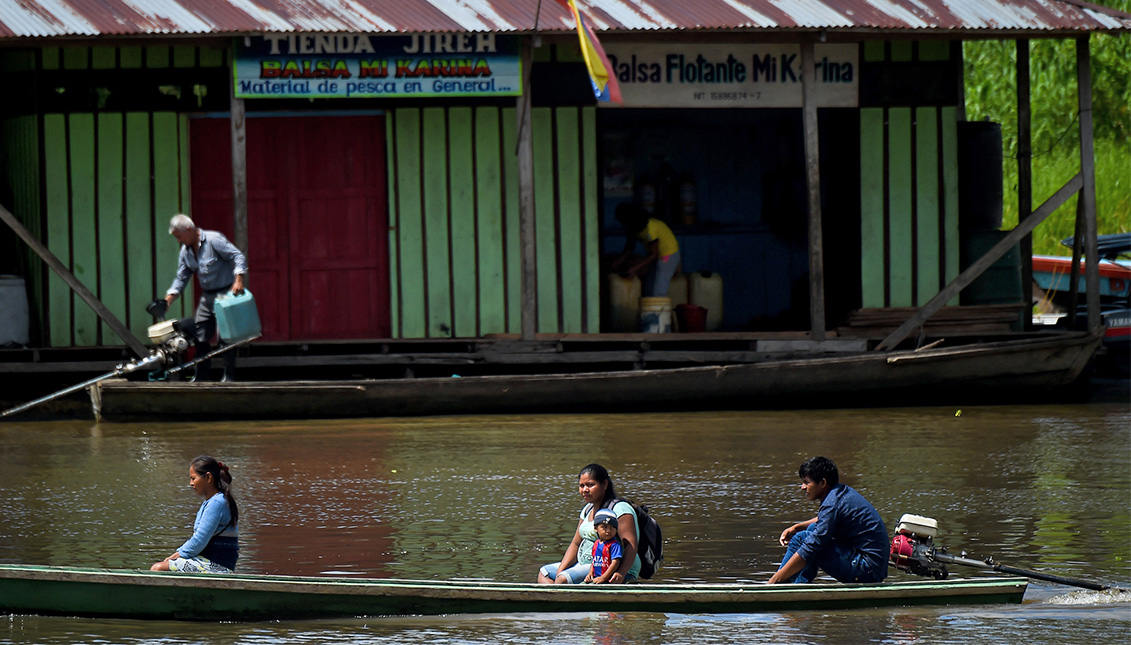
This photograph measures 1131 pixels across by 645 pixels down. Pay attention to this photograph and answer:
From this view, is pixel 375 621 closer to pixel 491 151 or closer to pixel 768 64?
pixel 491 151

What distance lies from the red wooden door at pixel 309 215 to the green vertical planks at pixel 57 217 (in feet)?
4.10

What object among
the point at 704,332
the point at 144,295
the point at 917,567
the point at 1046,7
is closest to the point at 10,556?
the point at 917,567

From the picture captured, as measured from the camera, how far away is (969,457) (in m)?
11.5

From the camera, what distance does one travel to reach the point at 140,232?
1467cm

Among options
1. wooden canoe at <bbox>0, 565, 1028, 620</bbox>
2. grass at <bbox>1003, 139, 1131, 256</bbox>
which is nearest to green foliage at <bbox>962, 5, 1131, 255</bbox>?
grass at <bbox>1003, 139, 1131, 256</bbox>

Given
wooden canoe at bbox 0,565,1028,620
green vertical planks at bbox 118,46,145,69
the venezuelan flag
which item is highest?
green vertical planks at bbox 118,46,145,69

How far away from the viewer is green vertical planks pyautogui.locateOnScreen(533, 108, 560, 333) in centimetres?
1496

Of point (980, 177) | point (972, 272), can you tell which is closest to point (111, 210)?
point (972, 272)

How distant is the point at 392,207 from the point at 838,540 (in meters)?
8.44

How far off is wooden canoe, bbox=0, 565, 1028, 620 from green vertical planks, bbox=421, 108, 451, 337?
26.7 feet

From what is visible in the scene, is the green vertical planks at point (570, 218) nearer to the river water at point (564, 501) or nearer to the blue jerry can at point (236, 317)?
the river water at point (564, 501)

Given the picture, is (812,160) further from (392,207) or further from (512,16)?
(392,207)

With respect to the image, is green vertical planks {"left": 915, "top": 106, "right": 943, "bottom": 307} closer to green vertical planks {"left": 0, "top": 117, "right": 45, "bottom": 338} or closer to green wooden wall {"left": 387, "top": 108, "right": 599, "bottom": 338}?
green wooden wall {"left": 387, "top": 108, "right": 599, "bottom": 338}

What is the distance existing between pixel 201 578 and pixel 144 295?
27.7ft
